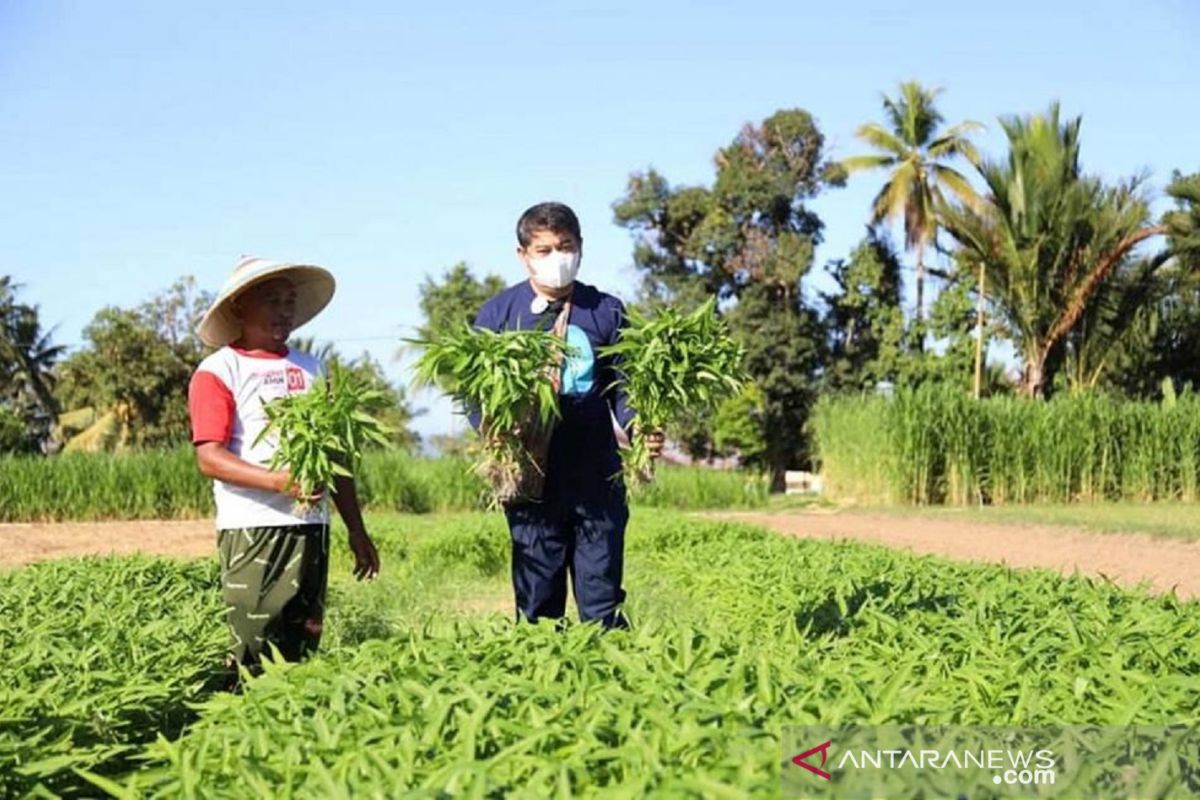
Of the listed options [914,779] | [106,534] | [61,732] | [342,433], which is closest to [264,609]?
[342,433]

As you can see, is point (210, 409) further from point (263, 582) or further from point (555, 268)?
point (555, 268)

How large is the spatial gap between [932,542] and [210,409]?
10926 millimetres

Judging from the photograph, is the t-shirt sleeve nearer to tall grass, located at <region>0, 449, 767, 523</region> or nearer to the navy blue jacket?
the navy blue jacket

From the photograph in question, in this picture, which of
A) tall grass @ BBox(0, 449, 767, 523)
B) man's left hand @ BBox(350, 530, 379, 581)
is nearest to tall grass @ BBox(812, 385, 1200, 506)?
tall grass @ BBox(0, 449, 767, 523)

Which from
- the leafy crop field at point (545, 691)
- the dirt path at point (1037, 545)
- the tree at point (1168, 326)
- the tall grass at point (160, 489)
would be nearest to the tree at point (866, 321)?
the tree at point (1168, 326)

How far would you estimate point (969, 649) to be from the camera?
11.8ft

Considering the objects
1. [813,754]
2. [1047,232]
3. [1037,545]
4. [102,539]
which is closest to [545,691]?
[813,754]

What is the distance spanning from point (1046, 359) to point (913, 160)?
7908 millimetres

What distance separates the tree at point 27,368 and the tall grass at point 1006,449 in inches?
1094

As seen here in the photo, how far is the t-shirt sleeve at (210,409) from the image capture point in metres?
4.00

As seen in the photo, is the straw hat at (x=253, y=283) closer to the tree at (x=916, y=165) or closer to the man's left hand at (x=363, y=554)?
the man's left hand at (x=363, y=554)

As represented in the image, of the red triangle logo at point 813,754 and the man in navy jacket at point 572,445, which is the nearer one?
the red triangle logo at point 813,754

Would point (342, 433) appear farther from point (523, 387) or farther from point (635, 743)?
point (635, 743)

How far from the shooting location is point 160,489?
2155 centimetres
